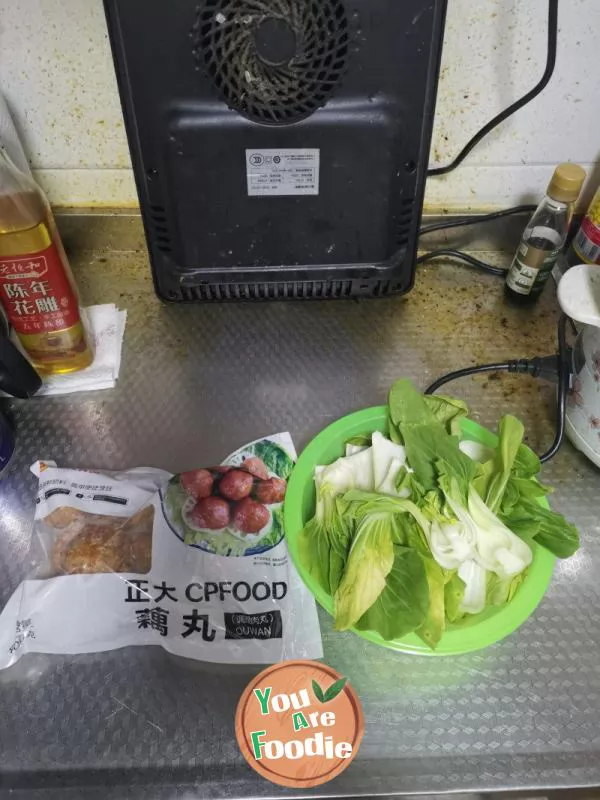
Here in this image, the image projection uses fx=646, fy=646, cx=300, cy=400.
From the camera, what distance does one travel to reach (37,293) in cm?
60

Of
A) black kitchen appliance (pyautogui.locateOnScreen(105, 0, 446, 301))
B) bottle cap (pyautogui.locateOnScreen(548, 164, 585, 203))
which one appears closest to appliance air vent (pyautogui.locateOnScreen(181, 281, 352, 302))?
black kitchen appliance (pyautogui.locateOnScreen(105, 0, 446, 301))

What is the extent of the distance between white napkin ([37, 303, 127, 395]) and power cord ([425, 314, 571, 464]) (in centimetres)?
34

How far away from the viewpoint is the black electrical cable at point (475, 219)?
2.52 feet

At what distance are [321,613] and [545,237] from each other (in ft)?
1.50

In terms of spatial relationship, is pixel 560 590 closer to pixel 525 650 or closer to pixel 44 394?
pixel 525 650

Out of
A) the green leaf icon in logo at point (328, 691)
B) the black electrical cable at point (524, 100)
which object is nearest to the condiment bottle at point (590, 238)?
the black electrical cable at point (524, 100)

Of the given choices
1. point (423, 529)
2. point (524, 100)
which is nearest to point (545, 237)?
point (524, 100)

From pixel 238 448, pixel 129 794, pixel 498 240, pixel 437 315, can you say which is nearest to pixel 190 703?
pixel 129 794

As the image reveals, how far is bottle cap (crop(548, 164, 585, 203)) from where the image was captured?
627mm

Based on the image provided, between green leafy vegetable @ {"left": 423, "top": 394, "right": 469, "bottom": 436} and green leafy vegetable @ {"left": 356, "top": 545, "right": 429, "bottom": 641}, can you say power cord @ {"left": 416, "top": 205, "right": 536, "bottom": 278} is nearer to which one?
green leafy vegetable @ {"left": 423, "top": 394, "right": 469, "bottom": 436}

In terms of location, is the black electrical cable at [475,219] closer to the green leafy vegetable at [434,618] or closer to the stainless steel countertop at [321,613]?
the stainless steel countertop at [321,613]

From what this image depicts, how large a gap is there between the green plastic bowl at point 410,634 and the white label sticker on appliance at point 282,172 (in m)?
0.22

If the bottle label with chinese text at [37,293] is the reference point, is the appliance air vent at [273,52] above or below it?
above

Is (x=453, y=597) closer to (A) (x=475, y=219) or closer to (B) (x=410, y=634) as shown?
(B) (x=410, y=634)
